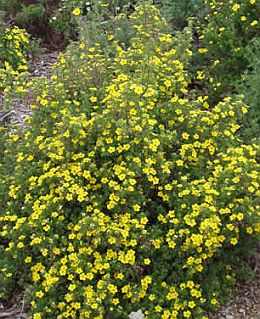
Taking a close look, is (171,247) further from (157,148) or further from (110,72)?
(110,72)

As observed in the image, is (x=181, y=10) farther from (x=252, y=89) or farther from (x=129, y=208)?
(x=129, y=208)

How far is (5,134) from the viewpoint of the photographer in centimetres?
493

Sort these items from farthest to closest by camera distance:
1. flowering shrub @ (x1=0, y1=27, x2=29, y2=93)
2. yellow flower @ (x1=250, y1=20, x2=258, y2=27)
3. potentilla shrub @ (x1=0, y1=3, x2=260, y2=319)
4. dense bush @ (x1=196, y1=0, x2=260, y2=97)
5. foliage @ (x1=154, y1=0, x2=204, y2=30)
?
foliage @ (x1=154, y1=0, x2=204, y2=30) < flowering shrub @ (x1=0, y1=27, x2=29, y2=93) < dense bush @ (x1=196, y1=0, x2=260, y2=97) < yellow flower @ (x1=250, y1=20, x2=258, y2=27) < potentilla shrub @ (x1=0, y1=3, x2=260, y2=319)

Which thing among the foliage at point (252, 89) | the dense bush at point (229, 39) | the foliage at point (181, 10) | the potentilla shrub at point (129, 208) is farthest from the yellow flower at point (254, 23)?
the potentilla shrub at point (129, 208)

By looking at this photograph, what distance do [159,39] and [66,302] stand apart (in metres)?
2.44

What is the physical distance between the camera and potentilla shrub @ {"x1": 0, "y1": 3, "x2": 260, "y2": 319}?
3666mm

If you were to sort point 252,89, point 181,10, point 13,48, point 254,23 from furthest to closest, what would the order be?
point 181,10, point 13,48, point 254,23, point 252,89

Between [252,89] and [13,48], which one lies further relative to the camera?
[13,48]

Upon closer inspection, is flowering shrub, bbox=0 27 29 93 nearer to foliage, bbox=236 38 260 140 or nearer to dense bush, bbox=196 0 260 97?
dense bush, bbox=196 0 260 97

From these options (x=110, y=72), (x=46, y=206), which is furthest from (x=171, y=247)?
(x=110, y=72)

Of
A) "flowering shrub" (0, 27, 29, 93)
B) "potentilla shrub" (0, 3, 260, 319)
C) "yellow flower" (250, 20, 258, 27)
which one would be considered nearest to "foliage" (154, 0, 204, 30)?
"yellow flower" (250, 20, 258, 27)

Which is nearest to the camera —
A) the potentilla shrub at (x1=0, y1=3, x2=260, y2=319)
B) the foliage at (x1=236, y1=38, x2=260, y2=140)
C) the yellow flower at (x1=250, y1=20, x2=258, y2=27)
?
the potentilla shrub at (x1=0, y1=3, x2=260, y2=319)

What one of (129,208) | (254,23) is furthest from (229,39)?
(129,208)

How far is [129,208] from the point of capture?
12.6 ft
